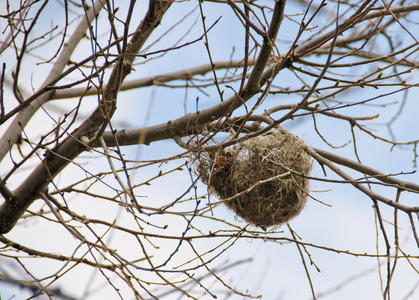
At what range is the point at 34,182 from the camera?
9.36ft

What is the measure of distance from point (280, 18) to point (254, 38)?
0.44 meters

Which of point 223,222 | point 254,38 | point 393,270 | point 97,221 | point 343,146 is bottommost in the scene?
point 97,221

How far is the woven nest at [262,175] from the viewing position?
2.96 metres

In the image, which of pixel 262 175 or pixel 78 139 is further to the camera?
pixel 262 175

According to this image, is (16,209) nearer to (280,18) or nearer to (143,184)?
(143,184)

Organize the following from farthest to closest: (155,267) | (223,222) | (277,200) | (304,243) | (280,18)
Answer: (277,200)
(304,243)
(223,222)
(155,267)
(280,18)

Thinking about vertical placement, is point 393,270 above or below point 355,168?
below

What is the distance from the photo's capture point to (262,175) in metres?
2.97

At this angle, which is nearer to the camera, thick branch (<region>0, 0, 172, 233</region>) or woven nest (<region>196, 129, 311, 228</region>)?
thick branch (<region>0, 0, 172, 233</region>)

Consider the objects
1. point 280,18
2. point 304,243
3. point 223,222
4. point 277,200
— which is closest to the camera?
point 280,18

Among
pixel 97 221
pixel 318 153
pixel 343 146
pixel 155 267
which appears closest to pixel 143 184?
pixel 155 267

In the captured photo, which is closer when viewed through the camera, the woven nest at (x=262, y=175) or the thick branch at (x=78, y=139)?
the thick branch at (x=78, y=139)

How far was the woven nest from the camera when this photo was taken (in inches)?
117

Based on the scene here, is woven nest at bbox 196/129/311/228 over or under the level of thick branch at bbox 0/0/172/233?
over
